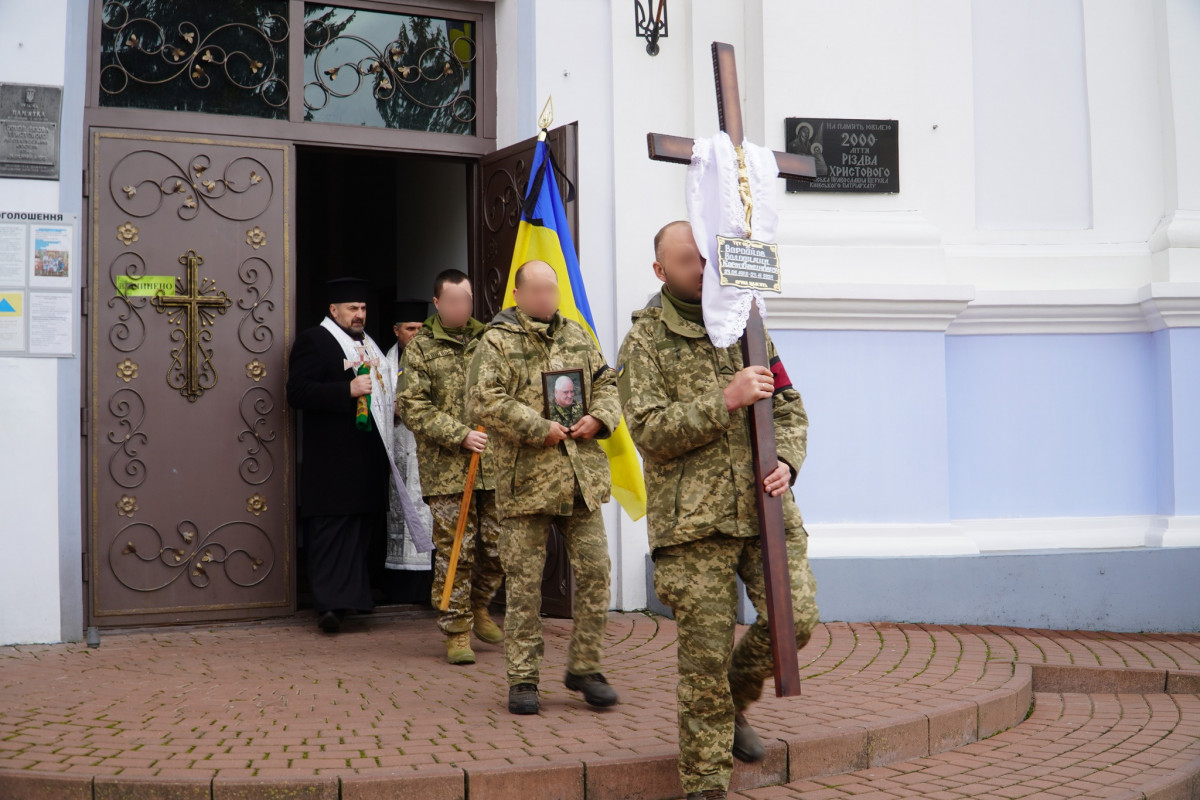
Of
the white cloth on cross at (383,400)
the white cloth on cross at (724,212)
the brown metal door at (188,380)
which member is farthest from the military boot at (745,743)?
the brown metal door at (188,380)

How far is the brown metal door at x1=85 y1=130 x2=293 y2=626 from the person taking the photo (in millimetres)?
6816

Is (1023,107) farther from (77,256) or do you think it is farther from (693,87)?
(77,256)

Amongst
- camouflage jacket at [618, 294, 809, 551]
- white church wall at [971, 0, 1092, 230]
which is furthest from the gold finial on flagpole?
camouflage jacket at [618, 294, 809, 551]

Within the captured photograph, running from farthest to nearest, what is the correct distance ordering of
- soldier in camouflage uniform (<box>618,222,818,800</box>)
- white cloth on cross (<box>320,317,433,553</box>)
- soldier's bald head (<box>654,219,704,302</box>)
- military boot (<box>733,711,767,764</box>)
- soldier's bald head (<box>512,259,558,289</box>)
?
white cloth on cross (<box>320,317,433,553</box>) → soldier's bald head (<box>512,259,558,289</box>) → military boot (<box>733,711,767,764</box>) → soldier's bald head (<box>654,219,704,302</box>) → soldier in camouflage uniform (<box>618,222,818,800</box>)

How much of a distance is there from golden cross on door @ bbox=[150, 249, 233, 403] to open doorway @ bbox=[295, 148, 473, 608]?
2826 millimetres

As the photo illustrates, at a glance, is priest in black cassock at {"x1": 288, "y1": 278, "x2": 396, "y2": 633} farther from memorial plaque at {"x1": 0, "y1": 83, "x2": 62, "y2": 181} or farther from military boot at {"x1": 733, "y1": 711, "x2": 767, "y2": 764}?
military boot at {"x1": 733, "y1": 711, "x2": 767, "y2": 764}

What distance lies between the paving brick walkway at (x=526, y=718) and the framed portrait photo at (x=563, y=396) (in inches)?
48.0

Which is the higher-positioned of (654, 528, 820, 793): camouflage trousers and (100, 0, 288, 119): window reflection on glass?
(100, 0, 288, 119): window reflection on glass

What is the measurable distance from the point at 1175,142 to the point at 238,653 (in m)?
6.36

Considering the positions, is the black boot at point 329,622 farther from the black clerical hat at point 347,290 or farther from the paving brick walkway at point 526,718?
the black clerical hat at point 347,290

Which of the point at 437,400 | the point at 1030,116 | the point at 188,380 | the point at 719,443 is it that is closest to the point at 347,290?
the point at 188,380

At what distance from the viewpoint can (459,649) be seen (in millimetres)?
6121

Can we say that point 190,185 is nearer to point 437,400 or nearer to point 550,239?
point 437,400

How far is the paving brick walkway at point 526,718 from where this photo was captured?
4078mm
